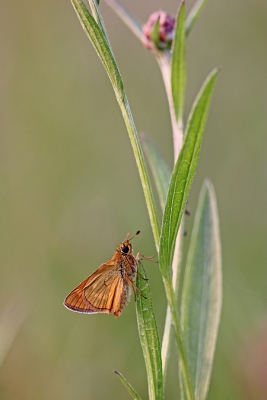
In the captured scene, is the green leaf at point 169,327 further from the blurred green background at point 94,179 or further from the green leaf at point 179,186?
the blurred green background at point 94,179

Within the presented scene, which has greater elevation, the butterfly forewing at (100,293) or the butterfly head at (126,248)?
the butterfly head at (126,248)

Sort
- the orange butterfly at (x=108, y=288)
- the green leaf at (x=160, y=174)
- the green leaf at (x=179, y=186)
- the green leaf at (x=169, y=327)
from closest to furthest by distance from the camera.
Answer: the green leaf at (x=179, y=186) < the green leaf at (x=169, y=327) < the green leaf at (x=160, y=174) < the orange butterfly at (x=108, y=288)

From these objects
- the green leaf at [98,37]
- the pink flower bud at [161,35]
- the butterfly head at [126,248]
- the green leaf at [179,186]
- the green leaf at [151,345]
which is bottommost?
the green leaf at [151,345]

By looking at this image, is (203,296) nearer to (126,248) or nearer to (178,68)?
(126,248)

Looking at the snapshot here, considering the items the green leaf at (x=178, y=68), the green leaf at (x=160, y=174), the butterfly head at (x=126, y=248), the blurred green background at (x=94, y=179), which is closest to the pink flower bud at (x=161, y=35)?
the green leaf at (x=178, y=68)

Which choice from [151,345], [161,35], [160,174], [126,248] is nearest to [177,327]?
[151,345]

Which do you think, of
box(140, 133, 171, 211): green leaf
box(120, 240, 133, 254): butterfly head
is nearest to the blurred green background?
box(120, 240, 133, 254): butterfly head

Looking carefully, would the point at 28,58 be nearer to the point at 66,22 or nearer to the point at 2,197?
the point at 66,22
